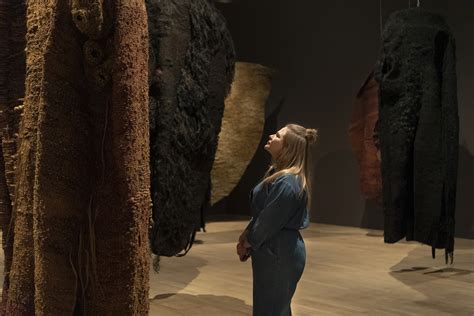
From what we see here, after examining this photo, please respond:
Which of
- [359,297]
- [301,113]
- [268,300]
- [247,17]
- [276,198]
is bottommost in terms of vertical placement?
[359,297]

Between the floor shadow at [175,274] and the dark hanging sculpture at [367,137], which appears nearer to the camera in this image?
A: the floor shadow at [175,274]

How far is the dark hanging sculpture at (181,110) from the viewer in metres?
3.10

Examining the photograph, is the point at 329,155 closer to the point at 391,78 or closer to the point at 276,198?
the point at 391,78

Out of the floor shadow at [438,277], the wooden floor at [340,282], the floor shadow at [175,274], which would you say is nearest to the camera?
the wooden floor at [340,282]

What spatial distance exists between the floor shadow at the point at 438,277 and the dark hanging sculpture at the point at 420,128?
0.24 meters

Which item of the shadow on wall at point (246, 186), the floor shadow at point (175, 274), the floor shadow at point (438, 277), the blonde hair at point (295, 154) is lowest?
the floor shadow at point (175, 274)

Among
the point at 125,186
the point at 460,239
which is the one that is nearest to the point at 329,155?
the point at 460,239

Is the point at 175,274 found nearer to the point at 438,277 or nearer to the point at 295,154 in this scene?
the point at 438,277

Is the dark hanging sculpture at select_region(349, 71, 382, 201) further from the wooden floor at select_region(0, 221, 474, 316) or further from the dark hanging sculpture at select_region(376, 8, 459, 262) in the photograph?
the dark hanging sculpture at select_region(376, 8, 459, 262)

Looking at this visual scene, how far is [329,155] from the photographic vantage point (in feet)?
25.4

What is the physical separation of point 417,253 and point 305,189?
323 centimetres

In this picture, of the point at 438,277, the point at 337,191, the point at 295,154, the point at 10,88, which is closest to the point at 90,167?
the point at 10,88

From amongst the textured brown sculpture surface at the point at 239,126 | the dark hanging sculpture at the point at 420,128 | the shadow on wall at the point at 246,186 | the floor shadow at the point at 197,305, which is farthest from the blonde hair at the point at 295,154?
the shadow on wall at the point at 246,186

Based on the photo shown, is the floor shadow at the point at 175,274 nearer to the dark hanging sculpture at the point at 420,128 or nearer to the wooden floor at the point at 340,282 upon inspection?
the wooden floor at the point at 340,282
